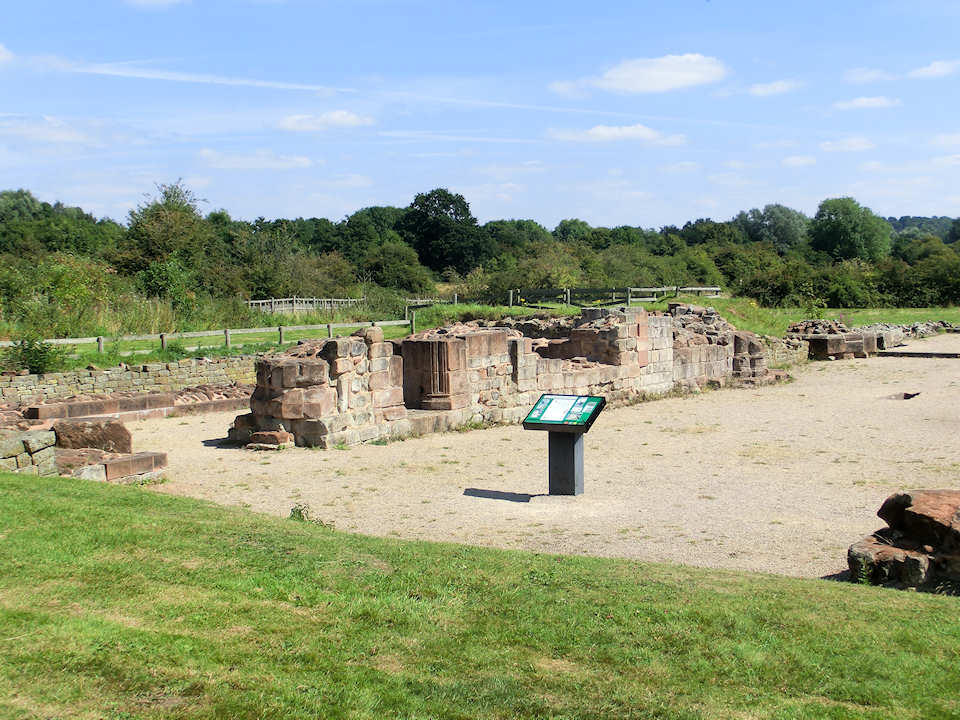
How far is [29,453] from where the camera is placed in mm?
10047

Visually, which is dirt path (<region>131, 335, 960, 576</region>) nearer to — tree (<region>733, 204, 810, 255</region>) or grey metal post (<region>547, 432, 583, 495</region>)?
grey metal post (<region>547, 432, 583, 495</region>)

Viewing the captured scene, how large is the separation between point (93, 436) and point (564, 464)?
6.14 meters

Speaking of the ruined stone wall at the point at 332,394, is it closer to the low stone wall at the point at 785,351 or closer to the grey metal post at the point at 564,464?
the grey metal post at the point at 564,464

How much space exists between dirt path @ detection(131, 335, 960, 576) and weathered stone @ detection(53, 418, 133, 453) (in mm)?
916

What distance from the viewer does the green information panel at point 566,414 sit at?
10.4 metres

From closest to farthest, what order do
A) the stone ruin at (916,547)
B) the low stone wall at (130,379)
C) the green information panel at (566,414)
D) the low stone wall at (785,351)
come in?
the stone ruin at (916,547)
the green information panel at (566,414)
the low stone wall at (130,379)
the low stone wall at (785,351)

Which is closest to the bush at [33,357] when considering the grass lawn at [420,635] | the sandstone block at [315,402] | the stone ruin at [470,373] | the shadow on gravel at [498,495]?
the stone ruin at [470,373]

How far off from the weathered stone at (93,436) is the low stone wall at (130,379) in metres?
7.31

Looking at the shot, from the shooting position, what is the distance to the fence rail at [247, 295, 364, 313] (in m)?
36.1

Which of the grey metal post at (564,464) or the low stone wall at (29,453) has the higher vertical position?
the low stone wall at (29,453)

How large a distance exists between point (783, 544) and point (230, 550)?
200 inches

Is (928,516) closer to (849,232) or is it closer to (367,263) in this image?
(367,263)

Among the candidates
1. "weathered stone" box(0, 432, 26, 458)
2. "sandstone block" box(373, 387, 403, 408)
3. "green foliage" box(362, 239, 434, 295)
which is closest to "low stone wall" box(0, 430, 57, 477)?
"weathered stone" box(0, 432, 26, 458)

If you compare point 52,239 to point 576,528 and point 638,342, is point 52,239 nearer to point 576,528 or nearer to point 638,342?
point 638,342
